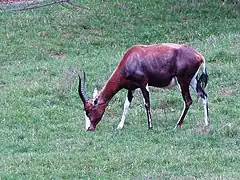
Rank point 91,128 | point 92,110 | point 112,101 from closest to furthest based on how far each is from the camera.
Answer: point 91,128 → point 92,110 → point 112,101

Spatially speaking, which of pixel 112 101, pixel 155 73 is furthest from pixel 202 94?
pixel 112 101

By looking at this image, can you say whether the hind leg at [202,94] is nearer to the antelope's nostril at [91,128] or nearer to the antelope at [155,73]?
the antelope at [155,73]

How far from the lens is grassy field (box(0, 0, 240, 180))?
958cm

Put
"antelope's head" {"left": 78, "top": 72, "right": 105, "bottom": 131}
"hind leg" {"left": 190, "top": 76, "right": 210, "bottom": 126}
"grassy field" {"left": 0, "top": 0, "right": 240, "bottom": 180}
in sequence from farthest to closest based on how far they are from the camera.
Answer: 1. "antelope's head" {"left": 78, "top": 72, "right": 105, "bottom": 131}
2. "hind leg" {"left": 190, "top": 76, "right": 210, "bottom": 126}
3. "grassy field" {"left": 0, "top": 0, "right": 240, "bottom": 180}

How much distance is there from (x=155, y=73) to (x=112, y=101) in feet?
7.26

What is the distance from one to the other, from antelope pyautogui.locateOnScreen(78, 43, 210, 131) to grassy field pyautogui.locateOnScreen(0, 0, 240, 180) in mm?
317

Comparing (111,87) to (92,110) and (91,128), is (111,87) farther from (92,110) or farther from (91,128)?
(91,128)

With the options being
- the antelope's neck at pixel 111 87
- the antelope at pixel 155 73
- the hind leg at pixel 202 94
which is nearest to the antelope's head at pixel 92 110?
the antelope at pixel 155 73

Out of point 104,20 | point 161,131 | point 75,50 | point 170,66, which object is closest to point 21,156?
point 161,131

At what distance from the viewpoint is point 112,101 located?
47.0 ft

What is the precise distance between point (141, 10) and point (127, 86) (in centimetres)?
1353

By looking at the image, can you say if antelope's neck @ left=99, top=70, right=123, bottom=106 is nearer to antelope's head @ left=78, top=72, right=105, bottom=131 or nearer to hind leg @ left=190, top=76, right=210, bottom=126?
antelope's head @ left=78, top=72, right=105, bottom=131

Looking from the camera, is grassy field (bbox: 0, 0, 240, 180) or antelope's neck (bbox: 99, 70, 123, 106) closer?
grassy field (bbox: 0, 0, 240, 180)

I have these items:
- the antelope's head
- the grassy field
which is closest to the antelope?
the antelope's head
